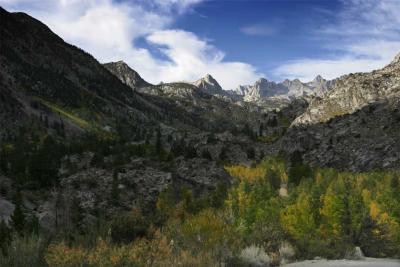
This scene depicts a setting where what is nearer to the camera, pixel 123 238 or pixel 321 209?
pixel 123 238

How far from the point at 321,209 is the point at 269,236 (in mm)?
7479

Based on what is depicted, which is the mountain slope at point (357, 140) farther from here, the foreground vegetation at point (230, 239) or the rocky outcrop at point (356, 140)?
the foreground vegetation at point (230, 239)

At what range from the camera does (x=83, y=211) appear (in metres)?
60.1

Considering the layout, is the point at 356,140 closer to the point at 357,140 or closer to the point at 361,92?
the point at 357,140

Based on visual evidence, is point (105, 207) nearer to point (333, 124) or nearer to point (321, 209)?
point (321, 209)

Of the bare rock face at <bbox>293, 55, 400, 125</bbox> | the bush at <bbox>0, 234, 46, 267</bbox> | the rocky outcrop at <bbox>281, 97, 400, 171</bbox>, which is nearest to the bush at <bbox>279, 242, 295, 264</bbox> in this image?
the bush at <bbox>0, 234, 46, 267</bbox>

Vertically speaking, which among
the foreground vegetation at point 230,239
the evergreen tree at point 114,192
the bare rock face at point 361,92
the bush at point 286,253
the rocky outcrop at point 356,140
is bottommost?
the evergreen tree at point 114,192

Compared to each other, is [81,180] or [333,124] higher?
[333,124]

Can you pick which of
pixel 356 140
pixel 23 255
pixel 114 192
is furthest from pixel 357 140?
pixel 23 255

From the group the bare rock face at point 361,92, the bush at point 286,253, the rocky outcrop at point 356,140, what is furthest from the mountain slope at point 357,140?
the bush at point 286,253

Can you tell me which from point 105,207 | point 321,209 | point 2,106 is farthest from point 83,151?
point 321,209

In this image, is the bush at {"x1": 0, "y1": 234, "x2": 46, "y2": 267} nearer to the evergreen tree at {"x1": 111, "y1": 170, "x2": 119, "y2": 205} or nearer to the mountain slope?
the evergreen tree at {"x1": 111, "y1": 170, "x2": 119, "y2": 205}

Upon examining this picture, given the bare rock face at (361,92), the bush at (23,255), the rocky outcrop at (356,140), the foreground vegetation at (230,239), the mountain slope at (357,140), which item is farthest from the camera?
the bare rock face at (361,92)

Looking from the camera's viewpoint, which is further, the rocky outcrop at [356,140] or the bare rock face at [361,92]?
the bare rock face at [361,92]
